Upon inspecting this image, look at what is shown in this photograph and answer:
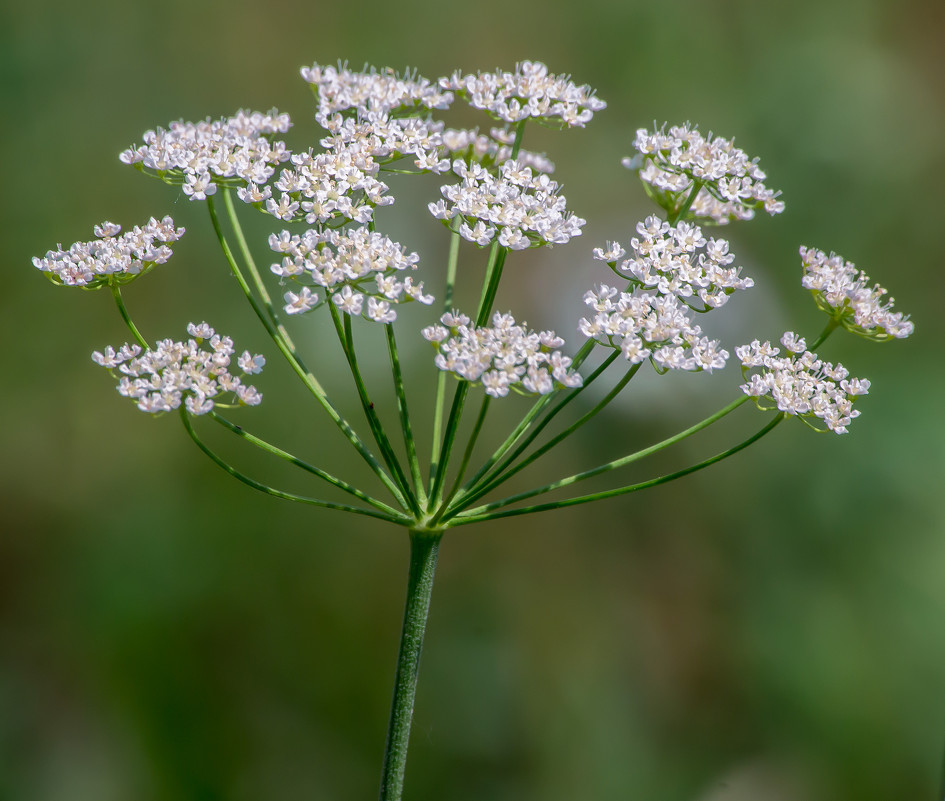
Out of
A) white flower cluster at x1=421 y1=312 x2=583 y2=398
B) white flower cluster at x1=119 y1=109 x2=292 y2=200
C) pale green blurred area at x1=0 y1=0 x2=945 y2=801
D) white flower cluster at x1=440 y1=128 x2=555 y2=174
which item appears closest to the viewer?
white flower cluster at x1=421 y1=312 x2=583 y2=398

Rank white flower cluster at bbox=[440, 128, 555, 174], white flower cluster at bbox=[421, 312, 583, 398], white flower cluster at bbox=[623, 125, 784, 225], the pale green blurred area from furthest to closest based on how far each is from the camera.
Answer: the pale green blurred area → white flower cluster at bbox=[440, 128, 555, 174] → white flower cluster at bbox=[623, 125, 784, 225] → white flower cluster at bbox=[421, 312, 583, 398]

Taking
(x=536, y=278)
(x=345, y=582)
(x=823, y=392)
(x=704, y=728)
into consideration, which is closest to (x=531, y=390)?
(x=823, y=392)

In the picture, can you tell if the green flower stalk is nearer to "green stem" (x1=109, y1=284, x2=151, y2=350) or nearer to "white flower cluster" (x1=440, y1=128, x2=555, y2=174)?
"green stem" (x1=109, y1=284, x2=151, y2=350)

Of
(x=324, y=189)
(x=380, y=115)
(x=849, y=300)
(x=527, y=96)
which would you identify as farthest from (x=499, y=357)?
(x=849, y=300)

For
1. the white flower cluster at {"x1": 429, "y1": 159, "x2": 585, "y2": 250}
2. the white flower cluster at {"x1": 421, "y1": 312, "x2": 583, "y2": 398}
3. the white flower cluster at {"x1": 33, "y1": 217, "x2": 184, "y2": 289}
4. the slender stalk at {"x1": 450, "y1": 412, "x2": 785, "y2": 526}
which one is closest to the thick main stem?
the slender stalk at {"x1": 450, "y1": 412, "x2": 785, "y2": 526}

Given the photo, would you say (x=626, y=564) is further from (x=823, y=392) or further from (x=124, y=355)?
(x=124, y=355)

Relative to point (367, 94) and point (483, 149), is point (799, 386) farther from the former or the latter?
point (367, 94)

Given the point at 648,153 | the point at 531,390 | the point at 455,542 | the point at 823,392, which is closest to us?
the point at 531,390
